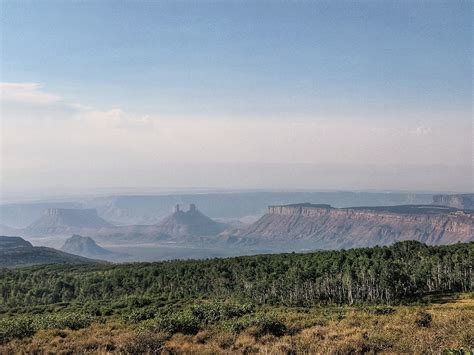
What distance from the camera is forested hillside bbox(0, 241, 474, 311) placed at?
247 ft

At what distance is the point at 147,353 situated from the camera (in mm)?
15461

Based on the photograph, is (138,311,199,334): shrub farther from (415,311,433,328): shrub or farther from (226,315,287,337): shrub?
(415,311,433,328): shrub

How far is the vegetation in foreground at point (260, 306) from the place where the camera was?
1744cm

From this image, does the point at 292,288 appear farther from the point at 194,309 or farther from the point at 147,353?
the point at 147,353

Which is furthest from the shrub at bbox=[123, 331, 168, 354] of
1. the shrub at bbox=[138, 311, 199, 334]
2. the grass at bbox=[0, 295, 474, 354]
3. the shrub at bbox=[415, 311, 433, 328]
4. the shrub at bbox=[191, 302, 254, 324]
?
the shrub at bbox=[415, 311, 433, 328]

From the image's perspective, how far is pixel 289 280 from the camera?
82.0m

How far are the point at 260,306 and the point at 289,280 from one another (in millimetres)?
24498

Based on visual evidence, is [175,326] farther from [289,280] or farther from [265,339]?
[289,280]

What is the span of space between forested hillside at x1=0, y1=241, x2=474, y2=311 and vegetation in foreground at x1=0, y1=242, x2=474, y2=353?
0.30m

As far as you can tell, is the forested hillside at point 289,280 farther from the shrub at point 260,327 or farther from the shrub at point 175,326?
the shrub at point 175,326

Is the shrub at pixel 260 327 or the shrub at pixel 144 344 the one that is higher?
the shrub at pixel 144 344

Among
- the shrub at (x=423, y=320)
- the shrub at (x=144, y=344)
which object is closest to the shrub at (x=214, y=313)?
the shrub at (x=144, y=344)

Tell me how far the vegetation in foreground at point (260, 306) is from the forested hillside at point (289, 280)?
299 mm

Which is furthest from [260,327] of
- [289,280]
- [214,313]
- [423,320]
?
[289,280]
